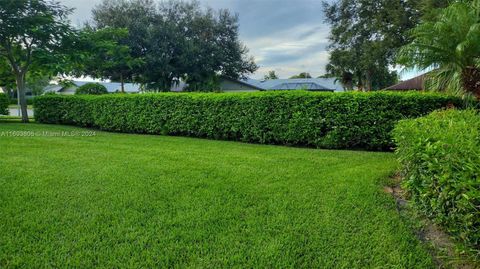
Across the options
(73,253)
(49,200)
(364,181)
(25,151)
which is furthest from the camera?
(25,151)

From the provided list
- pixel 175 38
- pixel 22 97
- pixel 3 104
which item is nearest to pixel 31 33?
pixel 22 97

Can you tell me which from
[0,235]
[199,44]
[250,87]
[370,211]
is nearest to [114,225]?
[0,235]

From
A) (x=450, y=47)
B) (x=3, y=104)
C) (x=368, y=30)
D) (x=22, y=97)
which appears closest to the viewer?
(x=450, y=47)

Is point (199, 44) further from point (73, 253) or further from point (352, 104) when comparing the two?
point (73, 253)

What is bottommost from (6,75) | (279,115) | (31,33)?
(279,115)

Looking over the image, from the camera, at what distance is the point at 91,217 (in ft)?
9.54

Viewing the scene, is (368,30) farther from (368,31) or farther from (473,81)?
(473,81)

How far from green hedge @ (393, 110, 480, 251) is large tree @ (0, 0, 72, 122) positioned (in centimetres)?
1247

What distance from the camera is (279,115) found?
705 cm

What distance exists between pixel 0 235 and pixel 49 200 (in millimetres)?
701

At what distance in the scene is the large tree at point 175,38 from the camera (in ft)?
67.5

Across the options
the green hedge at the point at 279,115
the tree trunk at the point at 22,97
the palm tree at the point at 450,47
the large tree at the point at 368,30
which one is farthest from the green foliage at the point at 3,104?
the large tree at the point at 368,30

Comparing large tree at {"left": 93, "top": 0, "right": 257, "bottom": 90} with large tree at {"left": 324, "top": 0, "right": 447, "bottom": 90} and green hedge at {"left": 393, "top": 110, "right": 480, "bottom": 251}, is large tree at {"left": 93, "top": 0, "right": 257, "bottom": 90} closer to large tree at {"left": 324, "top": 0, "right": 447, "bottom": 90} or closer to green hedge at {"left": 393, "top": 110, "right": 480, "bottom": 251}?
large tree at {"left": 324, "top": 0, "right": 447, "bottom": 90}

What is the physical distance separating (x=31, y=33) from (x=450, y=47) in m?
13.3
